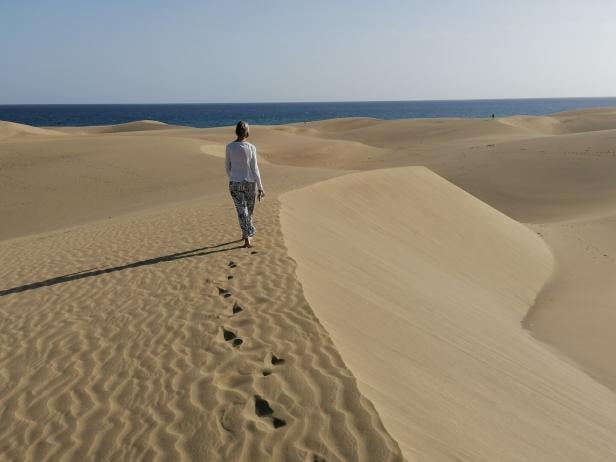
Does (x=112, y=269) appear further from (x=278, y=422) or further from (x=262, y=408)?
(x=278, y=422)

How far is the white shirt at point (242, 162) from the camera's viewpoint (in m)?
7.82

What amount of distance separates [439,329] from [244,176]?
134 inches

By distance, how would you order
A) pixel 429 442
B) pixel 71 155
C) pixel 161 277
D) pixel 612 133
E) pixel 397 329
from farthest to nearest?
1. pixel 612 133
2. pixel 71 155
3. pixel 161 277
4. pixel 397 329
5. pixel 429 442

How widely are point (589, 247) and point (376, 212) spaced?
645 centimetres

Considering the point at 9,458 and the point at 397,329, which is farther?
the point at 397,329

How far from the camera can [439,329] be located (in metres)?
6.54

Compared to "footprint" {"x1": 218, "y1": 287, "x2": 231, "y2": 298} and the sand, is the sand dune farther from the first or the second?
"footprint" {"x1": 218, "y1": 287, "x2": 231, "y2": 298}

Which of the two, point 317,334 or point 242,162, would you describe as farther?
point 242,162

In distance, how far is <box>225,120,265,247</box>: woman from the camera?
7848mm

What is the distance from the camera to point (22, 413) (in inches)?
173

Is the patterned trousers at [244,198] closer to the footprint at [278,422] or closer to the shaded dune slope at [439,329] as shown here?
the shaded dune slope at [439,329]

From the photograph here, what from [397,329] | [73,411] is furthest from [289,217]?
[73,411]

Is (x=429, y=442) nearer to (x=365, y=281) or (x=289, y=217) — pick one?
(x=365, y=281)

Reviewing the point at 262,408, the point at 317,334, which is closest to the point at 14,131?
the point at 317,334
